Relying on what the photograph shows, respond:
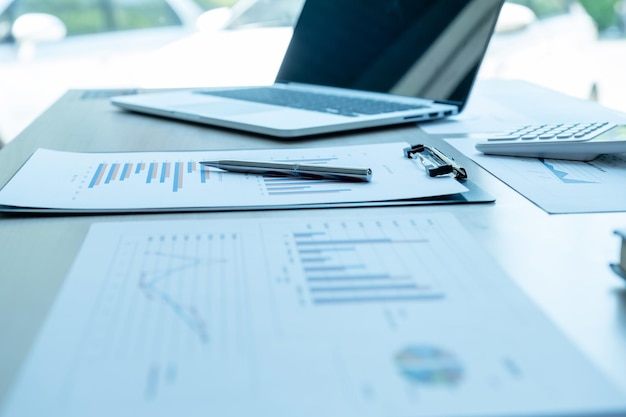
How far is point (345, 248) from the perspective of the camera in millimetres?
487

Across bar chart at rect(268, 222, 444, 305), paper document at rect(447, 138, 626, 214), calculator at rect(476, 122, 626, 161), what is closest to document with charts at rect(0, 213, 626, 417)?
bar chart at rect(268, 222, 444, 305)

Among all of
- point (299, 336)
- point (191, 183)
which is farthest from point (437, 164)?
point (299, 336)

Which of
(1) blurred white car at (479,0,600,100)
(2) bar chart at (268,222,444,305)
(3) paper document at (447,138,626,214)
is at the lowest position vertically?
(2) bar chart at (268,222,444,305)

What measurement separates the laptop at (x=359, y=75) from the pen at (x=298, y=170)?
15 cm

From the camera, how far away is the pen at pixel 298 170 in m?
0.64

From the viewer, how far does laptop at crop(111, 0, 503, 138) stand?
903 mm

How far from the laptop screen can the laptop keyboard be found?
0.06 metres

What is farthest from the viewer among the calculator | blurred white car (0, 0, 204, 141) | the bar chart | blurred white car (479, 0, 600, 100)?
blurred white car (0, 0, 204, 141)

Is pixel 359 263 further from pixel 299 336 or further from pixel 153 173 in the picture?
pixel 153 173

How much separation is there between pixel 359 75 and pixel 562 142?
17.5 inches

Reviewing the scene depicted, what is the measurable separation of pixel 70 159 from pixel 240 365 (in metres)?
0.47

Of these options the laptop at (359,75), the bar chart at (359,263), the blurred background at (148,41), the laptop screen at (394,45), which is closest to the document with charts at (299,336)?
the bar chart at (359,263)

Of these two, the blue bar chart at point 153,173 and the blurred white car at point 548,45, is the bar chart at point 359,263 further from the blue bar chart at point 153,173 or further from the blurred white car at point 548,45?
the blurred white car at point 548,45

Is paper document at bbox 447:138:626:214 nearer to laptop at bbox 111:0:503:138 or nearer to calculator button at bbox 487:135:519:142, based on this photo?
calculator button at bbox 487:135:519:142
